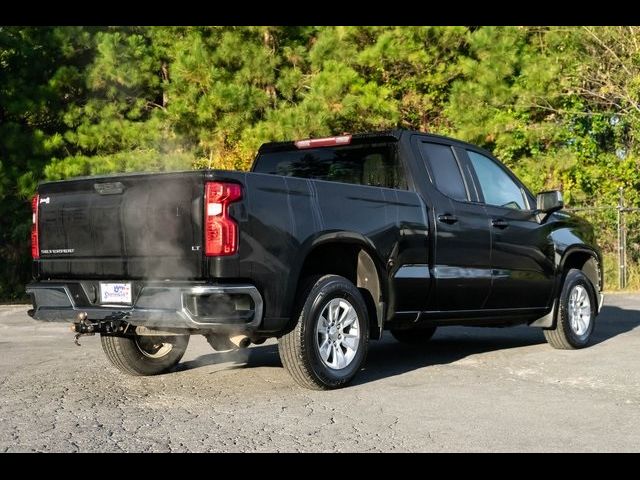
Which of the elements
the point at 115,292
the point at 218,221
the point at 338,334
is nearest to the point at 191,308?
the point at 218,221

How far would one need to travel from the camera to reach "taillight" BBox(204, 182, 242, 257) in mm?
5887

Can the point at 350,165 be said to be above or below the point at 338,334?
above

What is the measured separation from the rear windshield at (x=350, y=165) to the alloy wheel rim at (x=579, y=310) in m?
2.66

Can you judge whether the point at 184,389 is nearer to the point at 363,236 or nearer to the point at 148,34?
the point at 363,236

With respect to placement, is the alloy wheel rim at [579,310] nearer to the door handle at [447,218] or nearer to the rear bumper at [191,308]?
the door handle at [447,218]

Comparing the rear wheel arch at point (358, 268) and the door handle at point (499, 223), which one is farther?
the door handle at point (499, 223)

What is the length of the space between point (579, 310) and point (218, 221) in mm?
4858

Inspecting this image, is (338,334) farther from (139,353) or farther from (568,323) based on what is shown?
(568,323)

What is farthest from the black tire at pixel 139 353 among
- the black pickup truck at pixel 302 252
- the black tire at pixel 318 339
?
the black tire at pixel 318 339

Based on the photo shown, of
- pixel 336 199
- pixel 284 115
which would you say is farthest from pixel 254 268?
pixel 284 115

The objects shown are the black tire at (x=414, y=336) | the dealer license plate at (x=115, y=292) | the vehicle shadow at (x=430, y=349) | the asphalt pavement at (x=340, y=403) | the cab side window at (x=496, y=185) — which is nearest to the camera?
the asphalt pavement at (x=340, y=403)

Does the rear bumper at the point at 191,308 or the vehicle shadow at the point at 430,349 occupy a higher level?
the rear bumper at the point at 191,308

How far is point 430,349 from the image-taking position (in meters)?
9.35

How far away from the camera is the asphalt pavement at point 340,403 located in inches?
198
